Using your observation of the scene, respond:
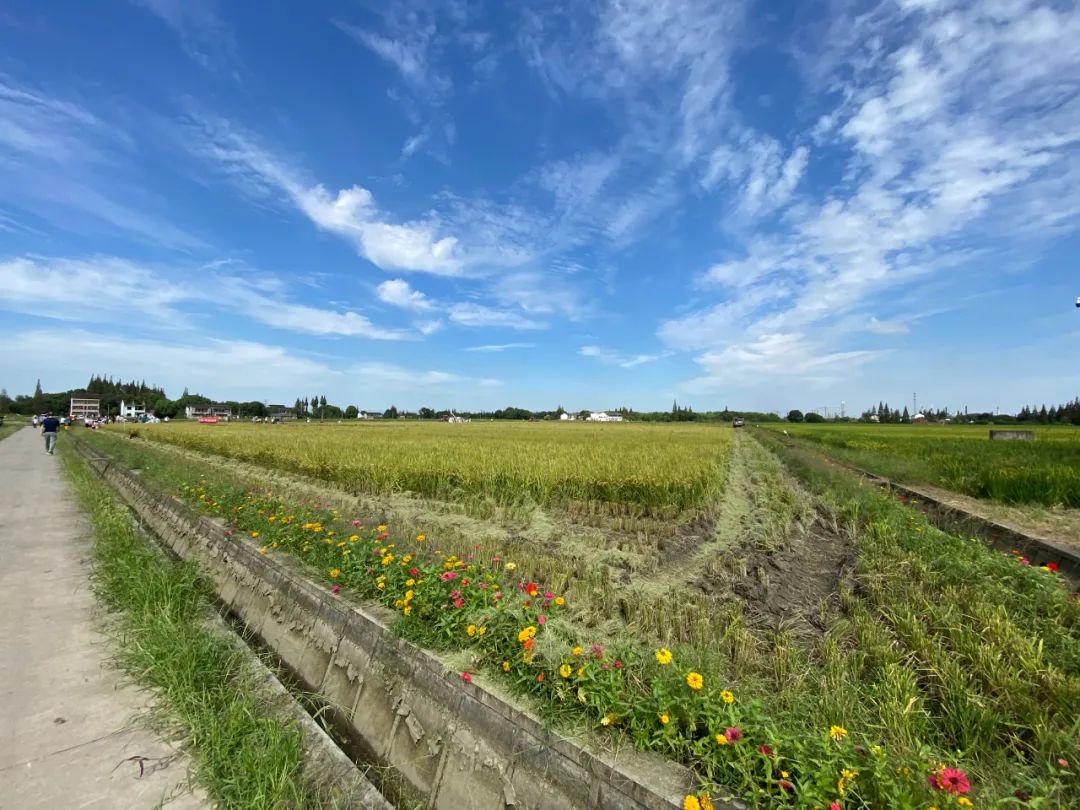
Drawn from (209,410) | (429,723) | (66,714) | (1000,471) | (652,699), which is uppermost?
(209,410)

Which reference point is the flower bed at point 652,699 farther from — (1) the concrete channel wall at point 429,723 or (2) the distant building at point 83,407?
(2) the distant building at point 83,407

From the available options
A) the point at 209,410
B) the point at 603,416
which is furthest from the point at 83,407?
the point at 603,416

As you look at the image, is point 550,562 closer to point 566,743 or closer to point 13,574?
point 566,743

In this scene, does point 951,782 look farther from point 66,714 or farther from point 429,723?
point 66,714

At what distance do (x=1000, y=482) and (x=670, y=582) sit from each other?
34.1 ft

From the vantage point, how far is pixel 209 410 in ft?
347

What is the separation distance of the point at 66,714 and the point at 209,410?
12531cm

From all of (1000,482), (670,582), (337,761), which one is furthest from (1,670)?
(1000,482)

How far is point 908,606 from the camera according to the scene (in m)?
4.08

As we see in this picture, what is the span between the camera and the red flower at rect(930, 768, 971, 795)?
5.26 feet

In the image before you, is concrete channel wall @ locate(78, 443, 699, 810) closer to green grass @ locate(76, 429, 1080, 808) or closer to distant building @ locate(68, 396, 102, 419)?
green grass @ locate(76, 429, 1080, 808)

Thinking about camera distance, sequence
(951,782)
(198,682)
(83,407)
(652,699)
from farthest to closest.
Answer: (83,407), (198,682), (652,699), (951,782)

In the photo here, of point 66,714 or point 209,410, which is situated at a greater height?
point 209,410

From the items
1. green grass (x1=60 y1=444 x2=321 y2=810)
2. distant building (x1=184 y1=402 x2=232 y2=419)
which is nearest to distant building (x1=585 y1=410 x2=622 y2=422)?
distant building (x1=184 y1=402 x2=232 y2=419)
